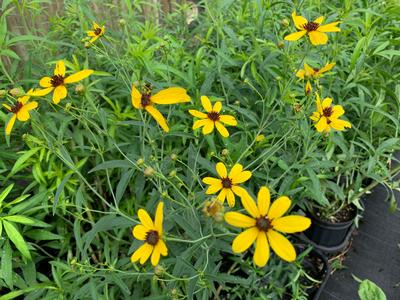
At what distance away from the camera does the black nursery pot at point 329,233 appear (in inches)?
60.3

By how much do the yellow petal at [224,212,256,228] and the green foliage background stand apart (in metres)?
0.27

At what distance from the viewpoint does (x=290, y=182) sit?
1.08 m

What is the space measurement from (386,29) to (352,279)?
111 cm

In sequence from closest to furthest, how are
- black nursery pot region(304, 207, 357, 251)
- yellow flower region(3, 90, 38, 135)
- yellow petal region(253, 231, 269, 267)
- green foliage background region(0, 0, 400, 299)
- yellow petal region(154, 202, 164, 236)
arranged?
yellow petal region(253, 231, 269, 267) < yellow petal region(154, 202, 164, 236) < yellow flower region(3, 90, 38, 135) < green foliage background region(0, 0, 400, 299) < black nursery pot region(304, 207, 357, 251)

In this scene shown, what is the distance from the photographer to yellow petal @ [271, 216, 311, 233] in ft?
1.82

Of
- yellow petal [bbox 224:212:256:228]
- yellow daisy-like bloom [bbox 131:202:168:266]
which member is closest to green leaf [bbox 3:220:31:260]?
yellow daisy-like bloom [bbox 131:202:168:266]

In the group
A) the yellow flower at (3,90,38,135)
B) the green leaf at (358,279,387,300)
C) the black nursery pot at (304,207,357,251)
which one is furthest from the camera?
the black nursery pot at (304,207,357,251)

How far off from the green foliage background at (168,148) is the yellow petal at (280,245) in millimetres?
294

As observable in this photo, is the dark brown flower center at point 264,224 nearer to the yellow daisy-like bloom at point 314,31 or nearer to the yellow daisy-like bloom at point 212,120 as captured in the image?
the yellow daisy-like bloom at point 212,120

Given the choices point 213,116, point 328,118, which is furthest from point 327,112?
point 213,116

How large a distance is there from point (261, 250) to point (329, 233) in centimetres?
113

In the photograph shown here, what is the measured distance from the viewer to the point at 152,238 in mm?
672

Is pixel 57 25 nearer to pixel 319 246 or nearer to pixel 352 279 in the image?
pixel 319 246

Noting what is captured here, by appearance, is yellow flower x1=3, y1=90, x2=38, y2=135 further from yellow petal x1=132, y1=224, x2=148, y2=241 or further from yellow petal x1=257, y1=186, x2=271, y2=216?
yellow petal x1=257, y1=186, x2=271, y2=216
